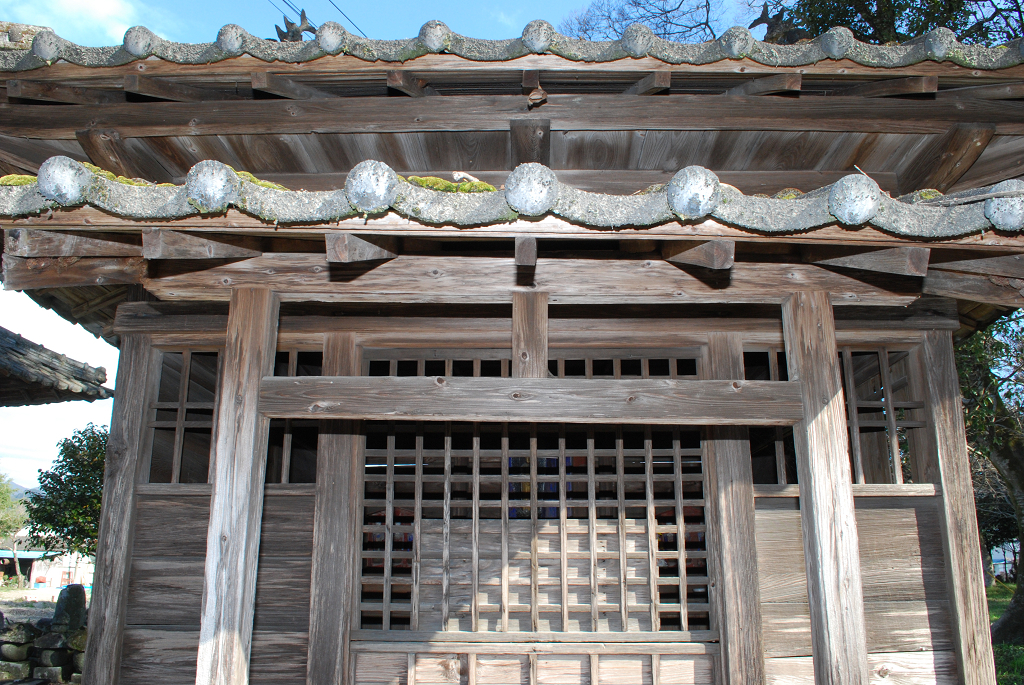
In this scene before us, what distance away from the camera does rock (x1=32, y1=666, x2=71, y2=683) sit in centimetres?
836

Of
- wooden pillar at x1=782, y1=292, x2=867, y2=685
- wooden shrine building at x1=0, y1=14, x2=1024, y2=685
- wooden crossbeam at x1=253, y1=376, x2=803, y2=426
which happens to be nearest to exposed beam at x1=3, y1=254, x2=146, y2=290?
wooden shrine building at x1=0, y1=14, x2=1024, y2=685

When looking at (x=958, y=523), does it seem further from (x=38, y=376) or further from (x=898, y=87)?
(x=38, y=376)

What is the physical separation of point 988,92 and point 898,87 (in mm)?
598

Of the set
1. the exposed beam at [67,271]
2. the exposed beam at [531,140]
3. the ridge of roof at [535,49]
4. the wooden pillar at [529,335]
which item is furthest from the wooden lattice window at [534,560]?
the ridge of roof at [535,49]

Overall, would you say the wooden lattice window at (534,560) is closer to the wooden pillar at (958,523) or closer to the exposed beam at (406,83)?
the wooden pillar at (958,523)

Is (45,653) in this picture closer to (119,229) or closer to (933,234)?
(119,229)

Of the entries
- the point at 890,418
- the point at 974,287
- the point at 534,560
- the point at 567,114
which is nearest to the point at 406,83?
the point at 567,114

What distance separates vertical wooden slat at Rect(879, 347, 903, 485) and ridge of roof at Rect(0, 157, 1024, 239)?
89.1 inches

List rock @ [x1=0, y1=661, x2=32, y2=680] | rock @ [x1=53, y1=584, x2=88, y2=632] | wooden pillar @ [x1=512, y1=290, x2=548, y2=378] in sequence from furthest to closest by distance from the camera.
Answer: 1. rock @ [x1=53, y1=584, x2=88, y2=632]
2. rock @ [x1=0, y1=661, x2=32, y2=680]
3. wooden pillar @ [x1=512, y1=290, x2=548, y2=378]

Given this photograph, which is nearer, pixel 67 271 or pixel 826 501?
pixel 826 501

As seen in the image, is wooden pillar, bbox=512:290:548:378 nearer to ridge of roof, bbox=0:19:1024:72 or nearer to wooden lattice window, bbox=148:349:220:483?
ridge of roof, bbox=0:19:1024:72

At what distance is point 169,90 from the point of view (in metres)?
4.25

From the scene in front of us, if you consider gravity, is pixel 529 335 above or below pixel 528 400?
above

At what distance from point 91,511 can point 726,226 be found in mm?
11936
